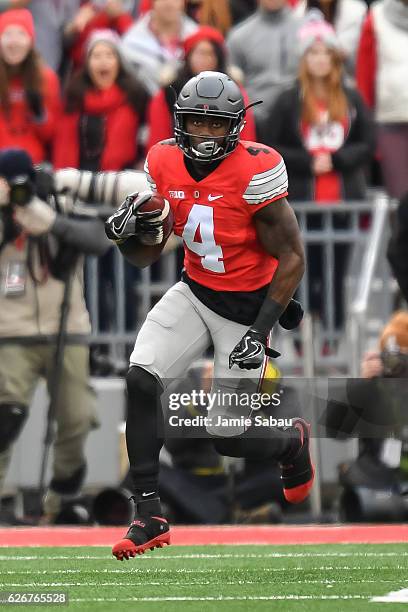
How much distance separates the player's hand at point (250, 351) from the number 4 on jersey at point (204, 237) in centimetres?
33

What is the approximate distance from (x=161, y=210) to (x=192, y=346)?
624 millimetres

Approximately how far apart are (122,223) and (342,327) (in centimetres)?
432

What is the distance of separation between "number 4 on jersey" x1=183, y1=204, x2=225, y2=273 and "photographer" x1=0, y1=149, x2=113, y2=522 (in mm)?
2558

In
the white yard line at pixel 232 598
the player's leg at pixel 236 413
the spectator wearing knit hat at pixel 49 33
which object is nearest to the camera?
the white yard line at pixel 232 598

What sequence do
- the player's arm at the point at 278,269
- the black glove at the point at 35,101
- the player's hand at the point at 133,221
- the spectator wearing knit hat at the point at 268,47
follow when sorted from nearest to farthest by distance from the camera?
the player's hand at the point at 133,221, the player's arm at the point at 278,269, the black glove at the point at 35,101, the spectator wearing knit hat at the point at 268,47

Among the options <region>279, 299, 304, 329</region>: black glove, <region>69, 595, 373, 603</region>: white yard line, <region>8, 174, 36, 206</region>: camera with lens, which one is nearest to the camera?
<region>69, 595, 373, 603</region>: white yard line

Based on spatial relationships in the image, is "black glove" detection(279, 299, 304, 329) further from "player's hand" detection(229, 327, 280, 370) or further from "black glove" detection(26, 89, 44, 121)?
"black glove" detection(26, 89, 44, 121)

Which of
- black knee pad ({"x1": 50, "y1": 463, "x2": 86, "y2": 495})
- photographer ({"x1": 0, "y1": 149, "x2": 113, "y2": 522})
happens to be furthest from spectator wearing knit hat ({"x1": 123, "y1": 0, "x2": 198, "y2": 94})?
black knee pad ({"x1": 50, "y1": 463, "x2": 86, "y2": 495})

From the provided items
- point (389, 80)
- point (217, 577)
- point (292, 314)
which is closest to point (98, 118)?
point (389, 80)

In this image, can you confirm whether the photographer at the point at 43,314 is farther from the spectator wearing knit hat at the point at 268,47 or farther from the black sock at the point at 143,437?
the black sock at the point at 143,437

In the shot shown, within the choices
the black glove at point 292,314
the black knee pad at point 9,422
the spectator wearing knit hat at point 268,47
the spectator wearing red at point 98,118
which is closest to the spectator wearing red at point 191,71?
the spectator wearing red at point 98,118

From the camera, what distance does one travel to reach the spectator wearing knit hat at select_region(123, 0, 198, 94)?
35.9 ft

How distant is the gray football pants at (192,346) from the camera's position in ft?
21.9

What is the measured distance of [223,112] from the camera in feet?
21.5
